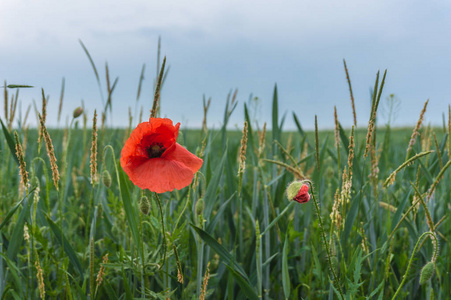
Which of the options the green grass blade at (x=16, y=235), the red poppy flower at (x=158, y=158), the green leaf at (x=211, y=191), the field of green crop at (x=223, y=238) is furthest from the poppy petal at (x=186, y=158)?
the green grass blade at (x=16, y=235)

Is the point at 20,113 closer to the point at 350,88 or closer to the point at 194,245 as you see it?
the point at 194,245

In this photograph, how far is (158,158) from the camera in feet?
3.45

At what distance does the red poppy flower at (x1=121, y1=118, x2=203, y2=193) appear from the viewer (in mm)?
977

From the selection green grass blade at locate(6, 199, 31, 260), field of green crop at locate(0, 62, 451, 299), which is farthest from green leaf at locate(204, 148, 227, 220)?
green grass blade at locate(6, 199, 31, 260)

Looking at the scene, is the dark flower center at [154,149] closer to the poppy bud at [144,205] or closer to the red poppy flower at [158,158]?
the red poppy flower at [158,158]

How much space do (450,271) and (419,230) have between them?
20cm

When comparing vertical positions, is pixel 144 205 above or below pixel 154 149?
below

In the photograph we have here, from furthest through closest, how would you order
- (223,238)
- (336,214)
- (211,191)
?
(223,238)
(211,191)
(336,214)

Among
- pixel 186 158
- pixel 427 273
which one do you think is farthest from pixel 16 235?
pixel 427 273

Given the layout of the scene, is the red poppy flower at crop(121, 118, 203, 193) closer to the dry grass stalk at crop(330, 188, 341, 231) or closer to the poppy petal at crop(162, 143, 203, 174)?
the poppy petal at crop(162, 143, 203, 174)

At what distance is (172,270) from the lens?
129 centimetres

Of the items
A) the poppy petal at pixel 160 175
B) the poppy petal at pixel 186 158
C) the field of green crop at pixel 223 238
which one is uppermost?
the poppy petal at pixel 186 158

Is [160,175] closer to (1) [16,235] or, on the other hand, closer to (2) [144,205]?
(2) [144,205]

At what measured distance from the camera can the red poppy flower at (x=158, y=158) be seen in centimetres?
98
